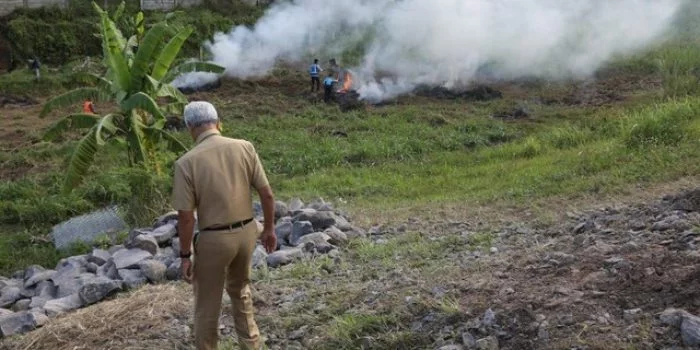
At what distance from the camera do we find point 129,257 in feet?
26.8

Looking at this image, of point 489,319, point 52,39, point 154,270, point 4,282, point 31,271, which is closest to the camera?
point 489,319

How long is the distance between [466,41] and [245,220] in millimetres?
17229

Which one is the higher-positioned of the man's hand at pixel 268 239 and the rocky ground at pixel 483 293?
the man's hand at pixel 268 239

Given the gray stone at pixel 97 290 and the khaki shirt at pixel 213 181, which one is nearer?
the khaki shirt at pixel 213 181

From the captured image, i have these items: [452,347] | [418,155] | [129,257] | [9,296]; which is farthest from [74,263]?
[418,155]

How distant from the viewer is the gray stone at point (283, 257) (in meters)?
7.22

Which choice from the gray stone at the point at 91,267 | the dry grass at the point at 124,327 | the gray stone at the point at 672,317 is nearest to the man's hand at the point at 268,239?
the dry grass at the point at 124,327

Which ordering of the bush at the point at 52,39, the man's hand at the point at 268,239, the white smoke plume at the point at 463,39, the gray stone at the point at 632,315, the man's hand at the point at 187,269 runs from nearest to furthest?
1. the gray stone at the point at 632,315
2. the man's hand at the point at 187,269
3. the man's hand at the point at 268,239
4. the white smoke plume at the point at 463,39
5. the bush at the point at 52,39

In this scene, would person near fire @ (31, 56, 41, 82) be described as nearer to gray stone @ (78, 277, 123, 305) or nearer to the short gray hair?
gray stone @ (78, 277, 123, 305)

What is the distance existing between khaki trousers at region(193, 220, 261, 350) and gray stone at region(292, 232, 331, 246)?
2.73m

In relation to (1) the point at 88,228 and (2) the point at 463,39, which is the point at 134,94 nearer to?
(1) the point at 88,228

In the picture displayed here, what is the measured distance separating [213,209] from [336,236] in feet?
11.1

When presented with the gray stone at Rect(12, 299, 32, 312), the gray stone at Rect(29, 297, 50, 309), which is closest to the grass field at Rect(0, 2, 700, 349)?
the gray stone at Rect(29, 297, 50, 309)

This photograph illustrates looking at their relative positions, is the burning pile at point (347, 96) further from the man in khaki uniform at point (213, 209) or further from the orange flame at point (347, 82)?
the man in khaki uniform at point (213, 209)
